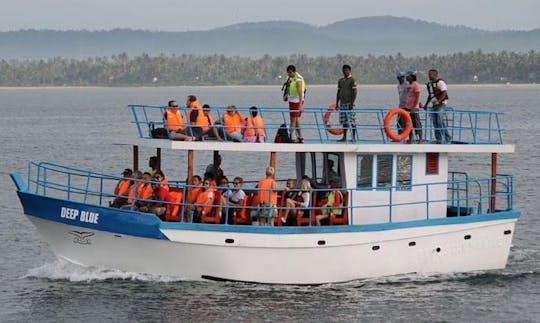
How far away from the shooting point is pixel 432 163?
26.2 metres

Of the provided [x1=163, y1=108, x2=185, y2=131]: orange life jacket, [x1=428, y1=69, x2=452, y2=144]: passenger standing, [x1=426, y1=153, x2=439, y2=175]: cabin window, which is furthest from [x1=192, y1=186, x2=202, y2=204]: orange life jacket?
[x1=428, y1=69, x2=452, y2=144]: passenger standing

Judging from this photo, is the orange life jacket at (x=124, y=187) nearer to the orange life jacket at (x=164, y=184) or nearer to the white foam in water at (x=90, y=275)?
the orange life jacket at (x=164, y=184)

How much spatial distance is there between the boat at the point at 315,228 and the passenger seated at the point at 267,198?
148 mm

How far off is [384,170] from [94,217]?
611 cm

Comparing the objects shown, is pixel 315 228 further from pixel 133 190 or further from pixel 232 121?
pixel 133 190

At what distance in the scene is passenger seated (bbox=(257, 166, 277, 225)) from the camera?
24656 millimetres

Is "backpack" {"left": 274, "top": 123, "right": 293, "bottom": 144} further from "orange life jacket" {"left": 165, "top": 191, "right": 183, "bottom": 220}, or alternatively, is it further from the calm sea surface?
the calm sea surface

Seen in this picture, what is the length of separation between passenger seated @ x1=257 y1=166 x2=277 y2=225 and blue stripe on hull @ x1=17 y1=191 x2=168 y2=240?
2019 mm

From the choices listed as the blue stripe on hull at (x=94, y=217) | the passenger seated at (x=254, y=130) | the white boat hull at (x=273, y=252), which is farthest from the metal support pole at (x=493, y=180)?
the blue stripe on hull at (x=94, y=217)

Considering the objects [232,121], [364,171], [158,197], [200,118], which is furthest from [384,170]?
[158,197]

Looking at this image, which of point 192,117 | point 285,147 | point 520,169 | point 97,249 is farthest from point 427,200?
point 520,169

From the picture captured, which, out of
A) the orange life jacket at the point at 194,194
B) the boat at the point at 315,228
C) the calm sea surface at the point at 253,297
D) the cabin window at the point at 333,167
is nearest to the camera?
the calm sea surface at the point at 253,297

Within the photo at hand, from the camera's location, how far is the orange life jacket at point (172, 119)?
25.1m

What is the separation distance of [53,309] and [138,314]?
5.91 feet
